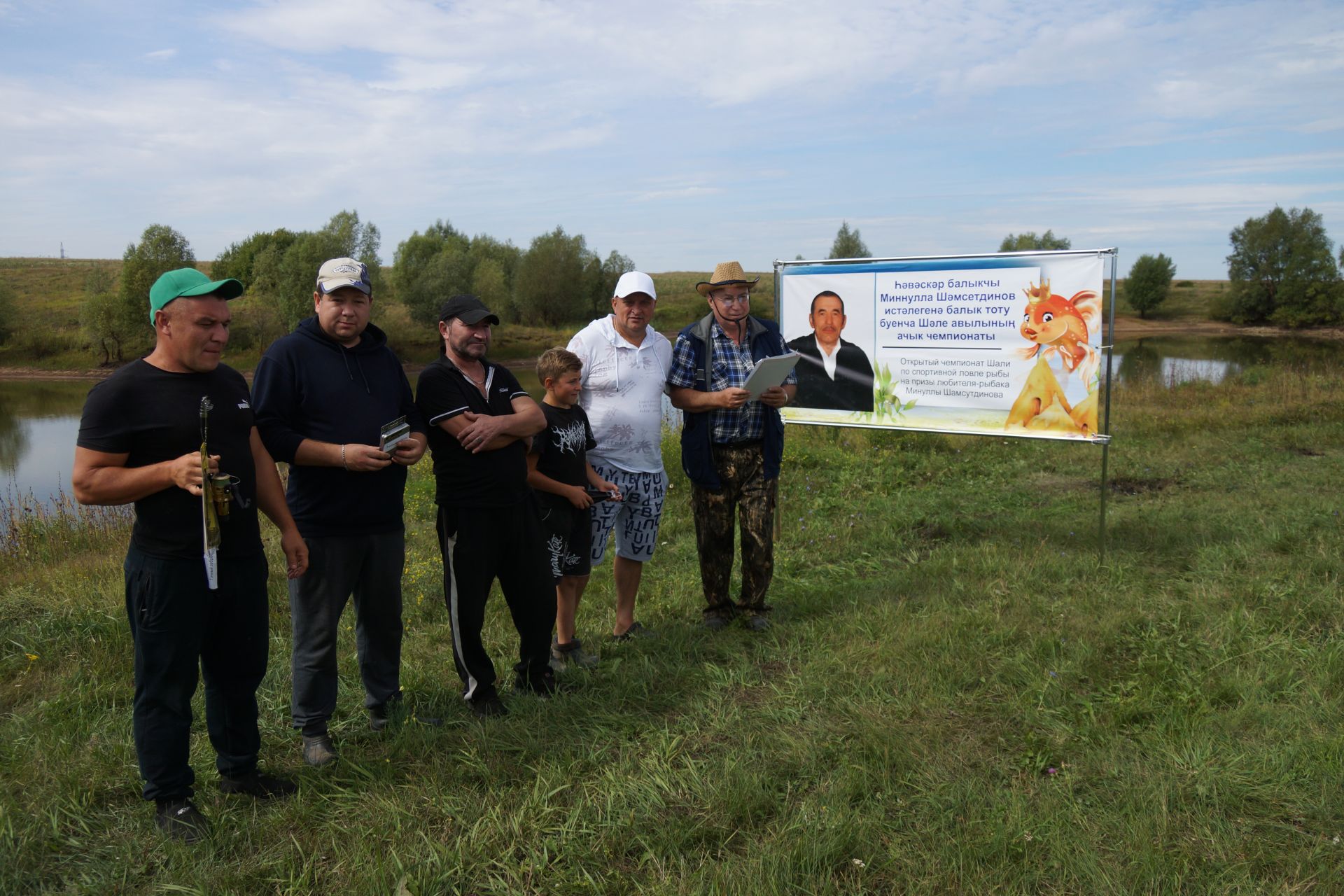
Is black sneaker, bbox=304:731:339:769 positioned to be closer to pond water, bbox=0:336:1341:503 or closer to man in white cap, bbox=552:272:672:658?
man in white cap, bbox=552:272:672:658

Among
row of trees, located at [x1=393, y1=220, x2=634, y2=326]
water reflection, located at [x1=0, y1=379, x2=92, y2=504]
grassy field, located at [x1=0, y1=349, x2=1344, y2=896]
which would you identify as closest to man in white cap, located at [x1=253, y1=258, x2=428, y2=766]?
grassy field, located at [x1=0, y1=349, x2=1344, y2=896]

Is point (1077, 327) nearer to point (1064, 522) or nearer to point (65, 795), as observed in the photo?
point (1064, 522)

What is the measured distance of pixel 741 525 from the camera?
184 inches

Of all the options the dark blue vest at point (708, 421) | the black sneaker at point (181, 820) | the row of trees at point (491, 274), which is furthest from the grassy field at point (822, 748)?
the row of trees at point (491, 274)

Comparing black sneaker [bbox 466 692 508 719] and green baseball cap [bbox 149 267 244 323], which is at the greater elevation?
green baseball cap [bbox 149 267 244 323]

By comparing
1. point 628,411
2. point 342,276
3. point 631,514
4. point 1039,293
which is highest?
point 1039,293

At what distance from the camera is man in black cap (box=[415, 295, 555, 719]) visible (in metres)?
3.46

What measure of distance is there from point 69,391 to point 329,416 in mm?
34963

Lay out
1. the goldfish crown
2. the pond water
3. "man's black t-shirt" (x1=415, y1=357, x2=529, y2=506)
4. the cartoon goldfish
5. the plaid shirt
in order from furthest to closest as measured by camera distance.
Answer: the pond water
the goldfish crown
the cartoon goldfish
the plaid shirt
"man's black t-shirt" (x1=415, y1=357, x2=529, y2=506)

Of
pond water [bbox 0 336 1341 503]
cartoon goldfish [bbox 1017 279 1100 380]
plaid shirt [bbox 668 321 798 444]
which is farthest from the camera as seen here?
pond water [bbox 0 336 1341 503]

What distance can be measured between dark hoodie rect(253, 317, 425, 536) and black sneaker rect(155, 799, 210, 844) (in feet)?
3.18

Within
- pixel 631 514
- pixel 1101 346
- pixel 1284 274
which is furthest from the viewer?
pixel 1284 274

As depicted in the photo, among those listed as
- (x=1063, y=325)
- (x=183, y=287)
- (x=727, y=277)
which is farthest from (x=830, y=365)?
(x=183, y=287)

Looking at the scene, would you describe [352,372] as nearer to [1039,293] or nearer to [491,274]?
[1039,293]
